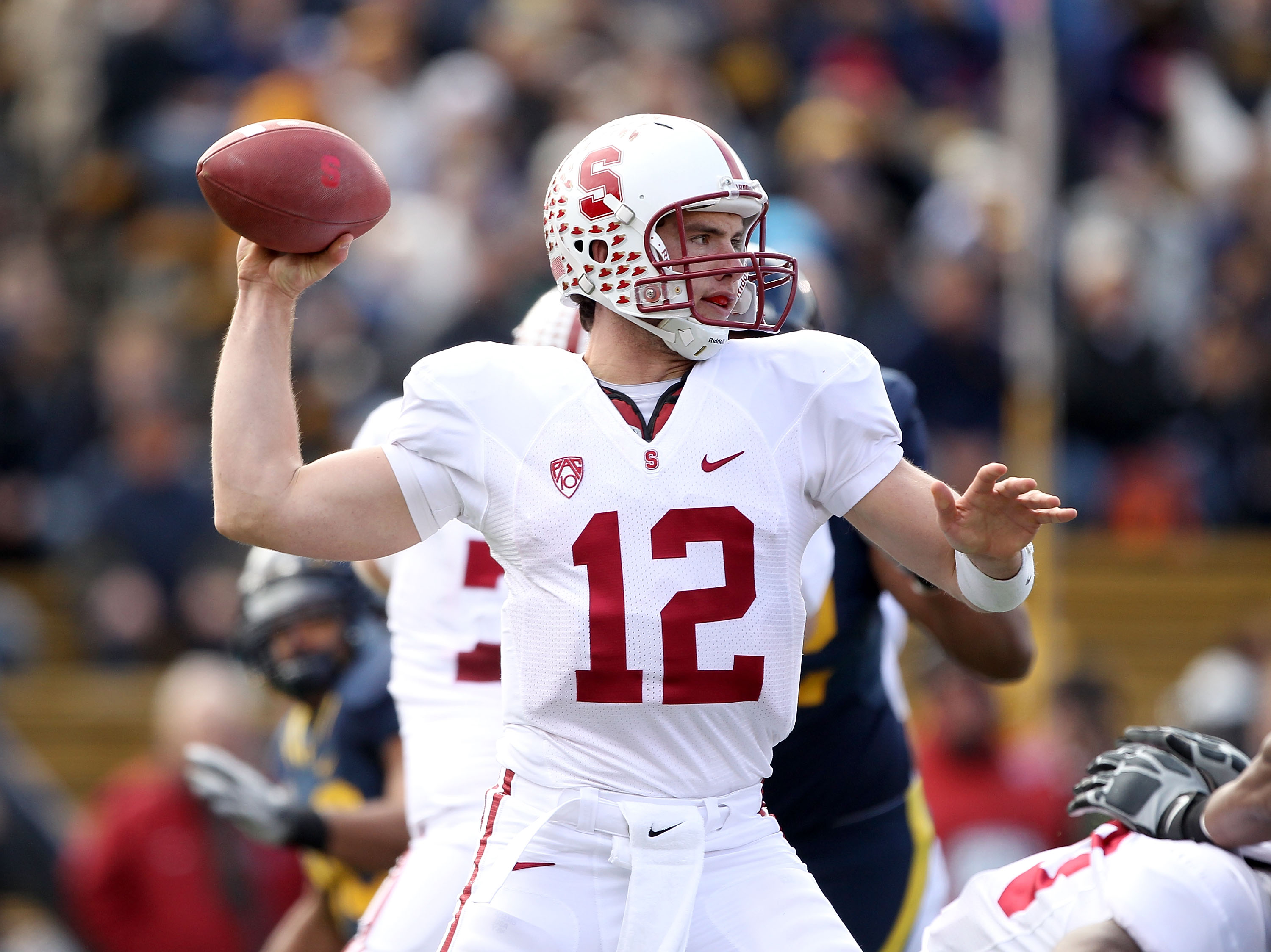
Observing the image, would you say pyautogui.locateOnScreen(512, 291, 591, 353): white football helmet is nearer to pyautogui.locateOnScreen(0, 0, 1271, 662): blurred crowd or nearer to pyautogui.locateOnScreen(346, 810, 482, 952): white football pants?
pyautogui.locateOnScreen(346, 810, 482, 952): white football pants

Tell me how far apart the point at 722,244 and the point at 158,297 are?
26.6 feet

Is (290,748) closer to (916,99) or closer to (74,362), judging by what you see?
(74,362)

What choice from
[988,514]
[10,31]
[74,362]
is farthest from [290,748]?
[10,31]

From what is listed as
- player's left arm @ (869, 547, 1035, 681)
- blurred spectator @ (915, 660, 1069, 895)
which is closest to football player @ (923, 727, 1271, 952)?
player's left arm @ (869, 547, 1035, 681)

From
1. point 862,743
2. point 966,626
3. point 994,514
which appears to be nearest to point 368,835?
point 862,743

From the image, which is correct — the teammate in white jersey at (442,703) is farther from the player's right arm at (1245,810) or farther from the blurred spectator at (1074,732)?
the blurred spectator at (1074,732)

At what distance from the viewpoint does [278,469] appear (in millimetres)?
2936

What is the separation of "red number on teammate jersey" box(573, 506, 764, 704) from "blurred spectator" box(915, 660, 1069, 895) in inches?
167

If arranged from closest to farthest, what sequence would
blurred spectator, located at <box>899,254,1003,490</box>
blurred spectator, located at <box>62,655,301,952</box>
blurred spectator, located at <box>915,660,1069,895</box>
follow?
blurred spectator, located at <box>915,660,1069,895</box>
blurred spectator, located at <box>62,655,301,952</box>
blurred spectator, located at <box>899,254,1003,490</box>

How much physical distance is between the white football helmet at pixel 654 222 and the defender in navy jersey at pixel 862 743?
953mm

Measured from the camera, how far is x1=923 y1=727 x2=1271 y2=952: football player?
10.1ft

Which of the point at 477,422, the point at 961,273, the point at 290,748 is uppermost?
the point at 477,422

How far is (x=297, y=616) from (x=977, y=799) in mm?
3328

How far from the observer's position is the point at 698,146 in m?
3.17
